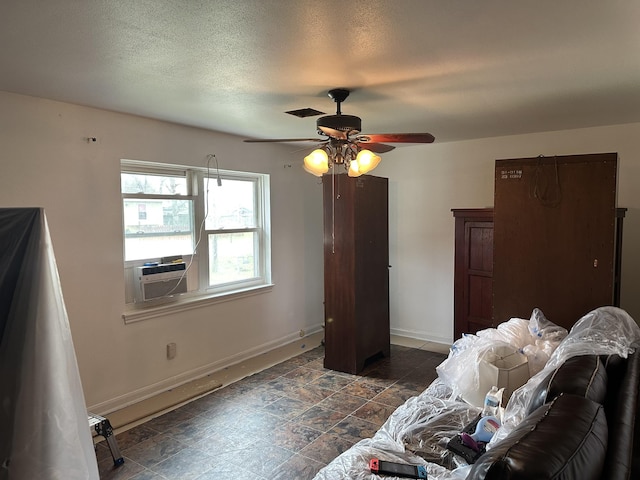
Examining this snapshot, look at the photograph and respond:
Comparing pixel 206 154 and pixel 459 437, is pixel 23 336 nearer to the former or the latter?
pixel 459 437

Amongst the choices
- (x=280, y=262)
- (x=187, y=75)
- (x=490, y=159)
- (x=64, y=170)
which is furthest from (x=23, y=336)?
(x=490, y=159)

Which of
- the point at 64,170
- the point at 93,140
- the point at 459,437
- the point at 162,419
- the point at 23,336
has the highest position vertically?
the point at 93,140

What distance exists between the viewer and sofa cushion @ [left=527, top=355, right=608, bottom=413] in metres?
1.60

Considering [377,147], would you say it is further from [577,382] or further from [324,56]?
[577,382]

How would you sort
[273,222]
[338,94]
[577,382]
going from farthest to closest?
[273,222], [338,94], [577,382]

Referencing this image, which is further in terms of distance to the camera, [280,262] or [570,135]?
[280,262]

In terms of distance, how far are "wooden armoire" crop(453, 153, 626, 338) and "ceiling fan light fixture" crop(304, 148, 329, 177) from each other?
1.38 metres

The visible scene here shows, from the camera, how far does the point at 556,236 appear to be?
3.04m

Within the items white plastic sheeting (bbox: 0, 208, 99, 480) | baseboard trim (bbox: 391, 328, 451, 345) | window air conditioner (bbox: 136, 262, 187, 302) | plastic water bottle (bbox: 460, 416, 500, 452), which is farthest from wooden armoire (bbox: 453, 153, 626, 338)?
white plastic sheeting (bbox: 0, 208, 99, 480)

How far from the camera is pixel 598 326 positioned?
7.64ft

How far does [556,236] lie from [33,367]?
Answer: 3049mm

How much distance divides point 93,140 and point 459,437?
9.75 ft

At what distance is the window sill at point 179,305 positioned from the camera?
11.3ft

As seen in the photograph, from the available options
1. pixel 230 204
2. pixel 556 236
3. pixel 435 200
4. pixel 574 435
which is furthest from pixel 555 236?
pixel 230 204
